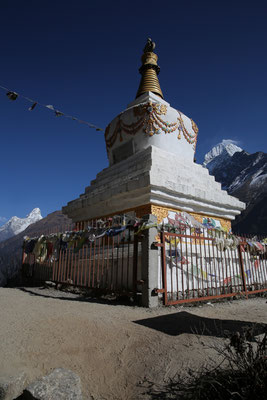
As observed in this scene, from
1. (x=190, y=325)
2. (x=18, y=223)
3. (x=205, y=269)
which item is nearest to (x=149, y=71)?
(x=205, y=269)

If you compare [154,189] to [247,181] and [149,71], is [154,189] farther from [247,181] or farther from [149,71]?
[247,181]

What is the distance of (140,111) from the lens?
956 cm

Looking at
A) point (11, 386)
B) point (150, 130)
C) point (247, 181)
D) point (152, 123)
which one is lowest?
point (11, 386)

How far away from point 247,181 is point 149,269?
235 feet

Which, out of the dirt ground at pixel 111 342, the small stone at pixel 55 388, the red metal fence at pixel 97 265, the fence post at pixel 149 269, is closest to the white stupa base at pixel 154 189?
the red metal fence at pixel 97 265

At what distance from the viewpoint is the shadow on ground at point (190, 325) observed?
3318mm

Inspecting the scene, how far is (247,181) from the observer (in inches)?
2726

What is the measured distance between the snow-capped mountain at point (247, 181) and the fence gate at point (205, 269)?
1662 inches

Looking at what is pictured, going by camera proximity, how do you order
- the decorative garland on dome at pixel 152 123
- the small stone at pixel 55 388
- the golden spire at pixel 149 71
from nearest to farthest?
the small stone at pixel 55 388 → the decorative garland on dome at pixel 152 123 → the golden spire at pixel 149 71

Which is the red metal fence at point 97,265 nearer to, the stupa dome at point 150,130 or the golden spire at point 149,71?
the stupa dome at point 150,130

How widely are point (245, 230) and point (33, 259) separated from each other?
47548 mm

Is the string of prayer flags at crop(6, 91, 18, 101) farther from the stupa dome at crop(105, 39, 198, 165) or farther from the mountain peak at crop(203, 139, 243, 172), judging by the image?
the mountain peak at crop(203, 139, 243, 172)

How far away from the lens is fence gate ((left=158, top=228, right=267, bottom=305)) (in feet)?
17.6

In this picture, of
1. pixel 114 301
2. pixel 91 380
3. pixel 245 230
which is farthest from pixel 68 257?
pixel 245 230
